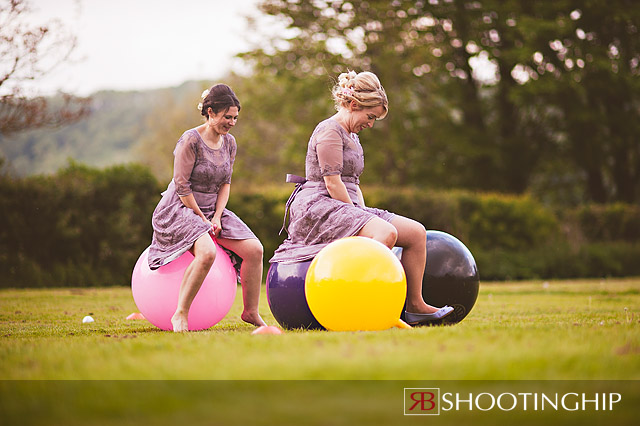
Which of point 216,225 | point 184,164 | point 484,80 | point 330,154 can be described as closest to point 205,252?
point 216,225

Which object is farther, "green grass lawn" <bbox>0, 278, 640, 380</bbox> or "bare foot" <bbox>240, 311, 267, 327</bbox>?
"bare foot" <bbox>240, 311, 267, 327</bbox>

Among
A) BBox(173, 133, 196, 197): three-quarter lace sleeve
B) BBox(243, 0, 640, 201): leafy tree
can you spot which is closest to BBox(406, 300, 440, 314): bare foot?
BBox(173, 133, 196, 197): three-quarter lace sleeve

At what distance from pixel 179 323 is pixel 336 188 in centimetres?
199

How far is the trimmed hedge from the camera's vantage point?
50.5 feet

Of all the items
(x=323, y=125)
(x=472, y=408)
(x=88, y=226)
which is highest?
(x=323, y=125)

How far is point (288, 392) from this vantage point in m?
3.58

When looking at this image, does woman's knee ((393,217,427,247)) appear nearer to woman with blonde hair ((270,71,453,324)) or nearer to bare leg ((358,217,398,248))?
woman with blonde hair ((270,71,453,324))

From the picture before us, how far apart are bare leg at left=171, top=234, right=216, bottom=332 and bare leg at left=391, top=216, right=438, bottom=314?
1.85 metres

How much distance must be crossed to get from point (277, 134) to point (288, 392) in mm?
37237

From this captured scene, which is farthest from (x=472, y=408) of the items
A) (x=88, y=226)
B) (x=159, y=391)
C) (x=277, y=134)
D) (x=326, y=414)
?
(x=277, y=134)

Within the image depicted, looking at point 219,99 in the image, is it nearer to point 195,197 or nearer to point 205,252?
point 195,197

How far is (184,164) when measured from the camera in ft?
23.4

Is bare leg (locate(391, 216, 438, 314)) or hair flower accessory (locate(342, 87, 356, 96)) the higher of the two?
hair flower accessory (locate(342, 87, 356, 96))

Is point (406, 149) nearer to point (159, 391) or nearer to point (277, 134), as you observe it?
point (277, 134)
